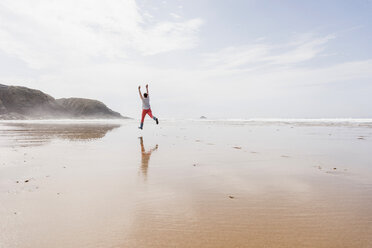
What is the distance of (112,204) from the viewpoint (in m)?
2.87

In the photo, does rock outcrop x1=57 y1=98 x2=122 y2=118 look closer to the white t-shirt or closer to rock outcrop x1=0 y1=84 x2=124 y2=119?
rock outcrop x1=0 y1=84 x2=124 y2=119

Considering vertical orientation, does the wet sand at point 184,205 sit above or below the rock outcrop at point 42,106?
below

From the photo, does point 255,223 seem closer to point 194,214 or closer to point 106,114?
point 194,214

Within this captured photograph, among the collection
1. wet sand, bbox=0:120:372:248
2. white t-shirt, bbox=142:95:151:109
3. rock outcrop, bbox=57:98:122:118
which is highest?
rock outcrop, bbox=57:98:122:118

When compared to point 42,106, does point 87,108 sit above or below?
below

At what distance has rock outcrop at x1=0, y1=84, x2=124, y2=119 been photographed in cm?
8856

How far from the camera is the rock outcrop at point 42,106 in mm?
88562

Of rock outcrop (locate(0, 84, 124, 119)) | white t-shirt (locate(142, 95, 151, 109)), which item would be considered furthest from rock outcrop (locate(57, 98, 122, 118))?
white t-shirt (locate(142, 95, 151, 109))

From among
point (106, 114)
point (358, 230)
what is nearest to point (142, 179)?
point (358, 230)

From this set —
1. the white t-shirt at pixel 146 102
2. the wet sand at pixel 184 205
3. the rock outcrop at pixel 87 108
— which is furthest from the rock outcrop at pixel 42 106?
the wet sand at pixel 184 205

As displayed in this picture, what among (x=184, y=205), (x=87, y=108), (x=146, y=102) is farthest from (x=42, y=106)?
(x=184, y=205)

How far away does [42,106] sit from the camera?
321 feet

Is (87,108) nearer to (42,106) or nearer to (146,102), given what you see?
(42,106)

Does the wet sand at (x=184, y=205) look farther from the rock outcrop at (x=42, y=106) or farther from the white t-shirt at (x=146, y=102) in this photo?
the rock outcrop at (x=42, y=106)
